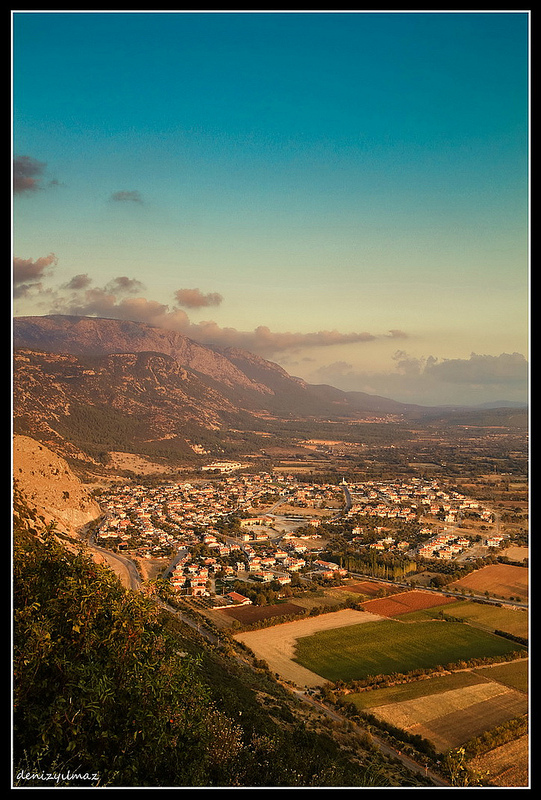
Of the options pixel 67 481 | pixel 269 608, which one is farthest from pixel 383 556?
pixel 67 481

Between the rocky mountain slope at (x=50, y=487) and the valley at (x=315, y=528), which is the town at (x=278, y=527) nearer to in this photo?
the valley at (x=315, y=528)

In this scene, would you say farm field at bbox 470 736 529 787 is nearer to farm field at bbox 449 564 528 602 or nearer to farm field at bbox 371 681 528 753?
farm field at bbox 371 681 528 753

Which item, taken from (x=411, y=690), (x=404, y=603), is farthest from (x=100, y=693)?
(x=404, y=603)

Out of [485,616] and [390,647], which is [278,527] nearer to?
[485,616]

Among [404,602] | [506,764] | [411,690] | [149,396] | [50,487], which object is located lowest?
[404,602]

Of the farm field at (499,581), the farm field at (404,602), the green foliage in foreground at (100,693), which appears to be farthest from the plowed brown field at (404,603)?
the green foliage in foreground at (100,693)

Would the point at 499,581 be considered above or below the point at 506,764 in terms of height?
below
